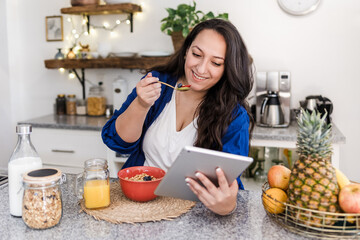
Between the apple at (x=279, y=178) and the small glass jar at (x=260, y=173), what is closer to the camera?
the apple at (x=279, y=178)

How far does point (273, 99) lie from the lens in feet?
8.96

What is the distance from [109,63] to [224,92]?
182cm

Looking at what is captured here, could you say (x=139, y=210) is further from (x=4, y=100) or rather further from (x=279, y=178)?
(x=4, y=100)

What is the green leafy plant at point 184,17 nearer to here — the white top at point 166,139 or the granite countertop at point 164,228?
the white top at point 166,139

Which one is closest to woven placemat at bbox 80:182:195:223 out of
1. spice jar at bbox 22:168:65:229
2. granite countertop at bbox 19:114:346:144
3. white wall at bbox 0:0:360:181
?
spice jar at bbox 22:168:65:229

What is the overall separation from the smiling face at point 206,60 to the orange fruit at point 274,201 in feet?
1.92

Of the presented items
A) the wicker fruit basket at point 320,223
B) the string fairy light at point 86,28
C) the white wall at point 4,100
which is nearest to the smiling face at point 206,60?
the wicker fruit basket at point 320,223

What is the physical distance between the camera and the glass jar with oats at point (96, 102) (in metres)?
3.35

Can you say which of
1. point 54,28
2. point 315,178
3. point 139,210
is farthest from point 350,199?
point 54,28

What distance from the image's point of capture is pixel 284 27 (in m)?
2.95

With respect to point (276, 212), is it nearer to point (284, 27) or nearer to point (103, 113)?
point (284, 27)

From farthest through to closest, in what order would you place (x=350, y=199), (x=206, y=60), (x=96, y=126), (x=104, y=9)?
(x=104, y=9), (x=96, y=126), (x=206, y=60), (x=350, y=199)

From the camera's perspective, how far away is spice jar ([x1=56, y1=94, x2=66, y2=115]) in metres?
3.48

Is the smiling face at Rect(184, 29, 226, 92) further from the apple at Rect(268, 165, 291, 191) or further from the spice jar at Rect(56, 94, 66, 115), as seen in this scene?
the spice jar at Rect(56, 94, 66, 115)
